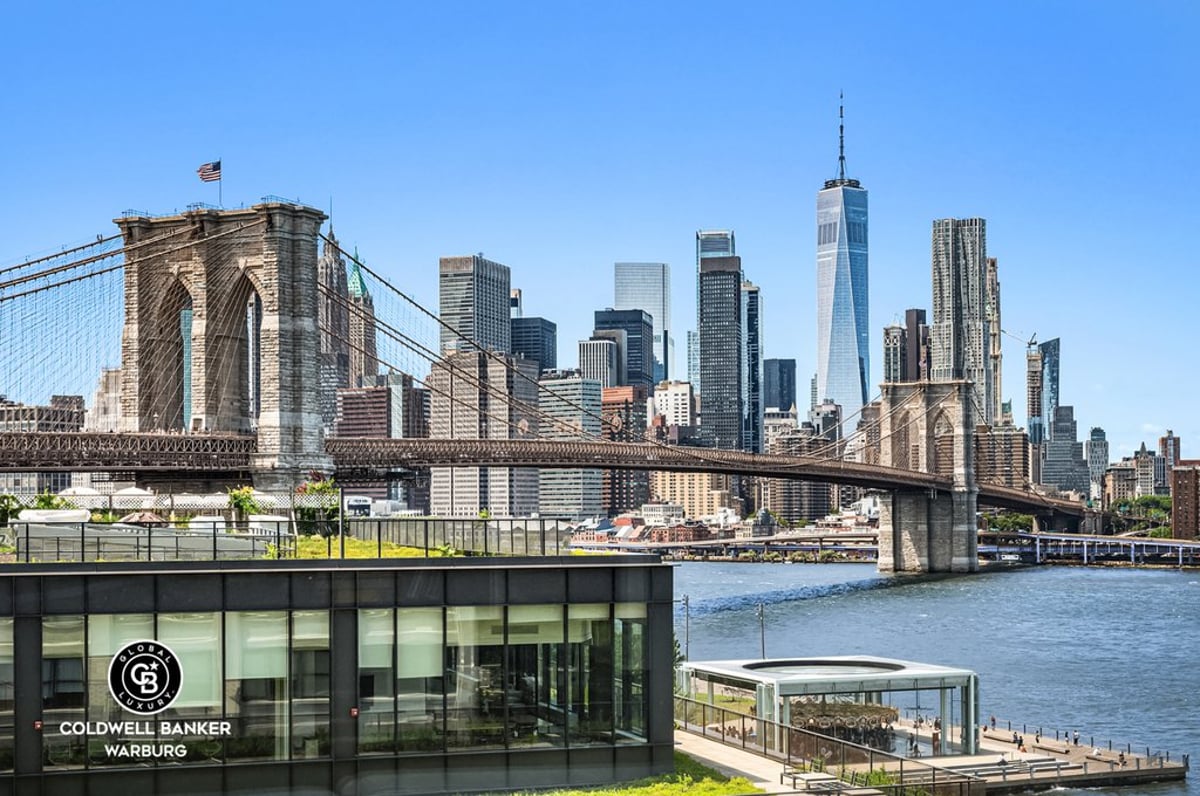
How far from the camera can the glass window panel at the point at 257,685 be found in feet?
84.3

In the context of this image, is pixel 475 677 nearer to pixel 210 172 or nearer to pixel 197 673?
pixel 197 673

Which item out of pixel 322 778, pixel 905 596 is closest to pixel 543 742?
pixel 322 778

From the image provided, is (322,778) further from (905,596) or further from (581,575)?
(905,596)

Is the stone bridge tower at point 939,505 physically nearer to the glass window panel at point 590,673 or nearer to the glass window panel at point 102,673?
the glass window panel at point 590,673

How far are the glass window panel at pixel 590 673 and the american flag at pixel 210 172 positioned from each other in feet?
173

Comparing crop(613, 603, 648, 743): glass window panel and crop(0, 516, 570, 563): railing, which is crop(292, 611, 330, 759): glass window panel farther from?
crop(613, 603, 648, 743): glass window panel

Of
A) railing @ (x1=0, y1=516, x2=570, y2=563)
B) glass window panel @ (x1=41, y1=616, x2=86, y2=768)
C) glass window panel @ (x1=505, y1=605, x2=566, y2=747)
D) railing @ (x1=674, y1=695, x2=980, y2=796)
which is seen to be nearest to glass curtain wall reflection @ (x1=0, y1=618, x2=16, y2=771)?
glass window panel @ (x1=41, y1=616, x2=86, y2=768)

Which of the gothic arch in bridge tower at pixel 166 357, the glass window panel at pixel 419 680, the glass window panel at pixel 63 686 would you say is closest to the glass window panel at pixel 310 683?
the glass window panel at pixel 419 680

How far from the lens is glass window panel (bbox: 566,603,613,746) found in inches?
1074

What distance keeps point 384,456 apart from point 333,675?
6254 cm

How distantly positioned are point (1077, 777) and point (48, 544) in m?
28.0

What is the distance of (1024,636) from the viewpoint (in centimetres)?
8900

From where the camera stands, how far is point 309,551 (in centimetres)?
2870

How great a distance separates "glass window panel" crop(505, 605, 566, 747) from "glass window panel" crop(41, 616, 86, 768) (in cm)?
618
